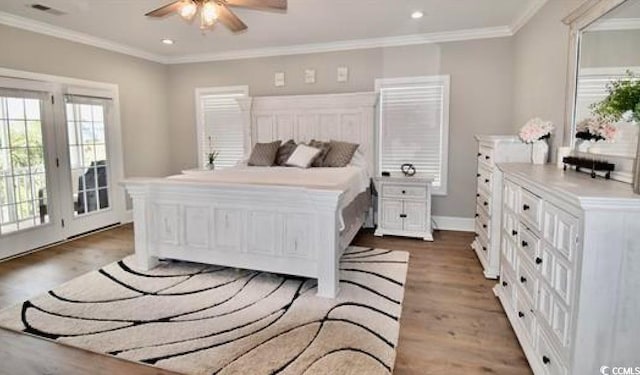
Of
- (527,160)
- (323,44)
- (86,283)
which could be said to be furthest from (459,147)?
(86,283)

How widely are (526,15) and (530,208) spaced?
9.12 feet

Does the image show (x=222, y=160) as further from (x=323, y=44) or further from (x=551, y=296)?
(x=551, y=296)

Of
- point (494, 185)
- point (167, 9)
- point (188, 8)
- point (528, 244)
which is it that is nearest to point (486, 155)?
point (494, 185)

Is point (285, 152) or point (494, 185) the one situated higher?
point (285, 152)

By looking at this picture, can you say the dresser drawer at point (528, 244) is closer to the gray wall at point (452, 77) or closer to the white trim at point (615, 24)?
the white trim at point (615, 24)

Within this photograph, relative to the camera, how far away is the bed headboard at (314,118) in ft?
16.4

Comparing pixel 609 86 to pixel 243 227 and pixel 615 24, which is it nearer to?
pixel 615 24

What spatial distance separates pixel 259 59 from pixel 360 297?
13.4 ft

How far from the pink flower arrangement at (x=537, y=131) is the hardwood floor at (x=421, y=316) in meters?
1.29

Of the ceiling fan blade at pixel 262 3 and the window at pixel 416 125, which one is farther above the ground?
the ceiling fan blade at pixel 262 3

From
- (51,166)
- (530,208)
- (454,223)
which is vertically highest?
(51,166)

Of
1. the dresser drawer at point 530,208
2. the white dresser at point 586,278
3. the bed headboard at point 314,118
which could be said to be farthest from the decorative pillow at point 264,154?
the white dresser at point 586,278

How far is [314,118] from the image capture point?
520cm

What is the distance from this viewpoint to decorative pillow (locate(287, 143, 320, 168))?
4.65m
